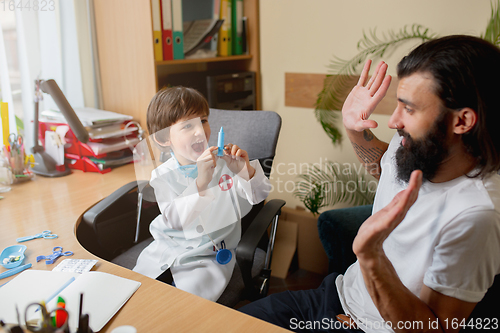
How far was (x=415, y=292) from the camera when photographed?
3.30 feet

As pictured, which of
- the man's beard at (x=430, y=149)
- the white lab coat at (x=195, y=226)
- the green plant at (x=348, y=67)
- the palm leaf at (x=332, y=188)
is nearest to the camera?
the man's beard at (x=430, y=149)

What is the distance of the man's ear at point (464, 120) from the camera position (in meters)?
0.93

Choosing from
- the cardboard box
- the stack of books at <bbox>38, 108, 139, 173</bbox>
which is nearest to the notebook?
the stack of books at <bbox>38, 108, 139, 173</bbox>

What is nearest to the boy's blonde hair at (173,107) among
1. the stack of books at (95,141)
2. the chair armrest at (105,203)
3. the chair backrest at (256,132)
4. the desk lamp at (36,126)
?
the chair backrest at (256,132)

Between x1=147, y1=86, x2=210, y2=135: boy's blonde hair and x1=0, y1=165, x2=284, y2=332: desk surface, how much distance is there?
1.51 ft

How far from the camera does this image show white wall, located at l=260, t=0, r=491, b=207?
2.03 metres

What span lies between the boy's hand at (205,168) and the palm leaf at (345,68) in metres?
1.36

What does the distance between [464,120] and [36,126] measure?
1.82 meters

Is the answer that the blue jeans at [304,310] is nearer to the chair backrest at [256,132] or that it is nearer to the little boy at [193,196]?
the little boy at [193,196]

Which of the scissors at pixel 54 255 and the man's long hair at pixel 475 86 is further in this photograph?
the scissors at pixel 54 255

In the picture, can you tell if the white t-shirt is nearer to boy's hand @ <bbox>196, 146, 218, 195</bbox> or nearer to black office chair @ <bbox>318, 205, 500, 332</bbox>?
black office chair @ <bbox>318, 205, 500, 332</bbox>

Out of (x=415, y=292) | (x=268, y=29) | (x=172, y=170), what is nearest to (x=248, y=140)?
(x=172, y=170)

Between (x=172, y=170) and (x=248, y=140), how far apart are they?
0.41m

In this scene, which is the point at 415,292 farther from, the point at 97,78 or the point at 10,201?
the point at 97,78
